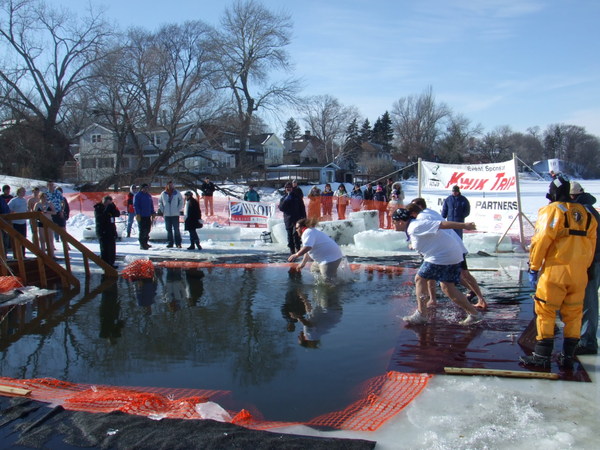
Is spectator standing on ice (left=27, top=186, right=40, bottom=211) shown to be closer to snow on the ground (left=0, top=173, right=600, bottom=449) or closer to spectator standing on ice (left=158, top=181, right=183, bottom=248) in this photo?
spectator standing on ice (left=158, top=181, right=183, bottom=248)

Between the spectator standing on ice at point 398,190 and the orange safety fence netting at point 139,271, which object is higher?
the spectator standing on ice at point 398,190

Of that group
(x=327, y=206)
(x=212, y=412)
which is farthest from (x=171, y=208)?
(x=212, y=412)

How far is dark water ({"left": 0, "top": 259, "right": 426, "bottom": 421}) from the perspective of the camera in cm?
471

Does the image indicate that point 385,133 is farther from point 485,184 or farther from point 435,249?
point 435,249

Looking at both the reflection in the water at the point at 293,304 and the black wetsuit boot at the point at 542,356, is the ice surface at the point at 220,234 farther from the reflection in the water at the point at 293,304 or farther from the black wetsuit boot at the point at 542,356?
the black wetsuit boot at the point at 542,356

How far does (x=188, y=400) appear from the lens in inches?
164

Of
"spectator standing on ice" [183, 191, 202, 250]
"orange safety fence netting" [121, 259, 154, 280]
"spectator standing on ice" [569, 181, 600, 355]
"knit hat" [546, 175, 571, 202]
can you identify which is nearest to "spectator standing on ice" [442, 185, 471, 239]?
"spectator standing on ice" [569, 181, 600, 355]

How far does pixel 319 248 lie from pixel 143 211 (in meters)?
6.76

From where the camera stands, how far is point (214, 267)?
36.2 ft

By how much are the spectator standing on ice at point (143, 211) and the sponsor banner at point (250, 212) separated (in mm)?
4680

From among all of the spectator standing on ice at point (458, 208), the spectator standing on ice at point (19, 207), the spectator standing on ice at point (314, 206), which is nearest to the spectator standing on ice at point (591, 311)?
the spectator standing on ice at point (458, 208)

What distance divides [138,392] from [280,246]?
9.55 m

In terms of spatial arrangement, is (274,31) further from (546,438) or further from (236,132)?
(546,438)

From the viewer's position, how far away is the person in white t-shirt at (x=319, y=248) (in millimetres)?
8344
